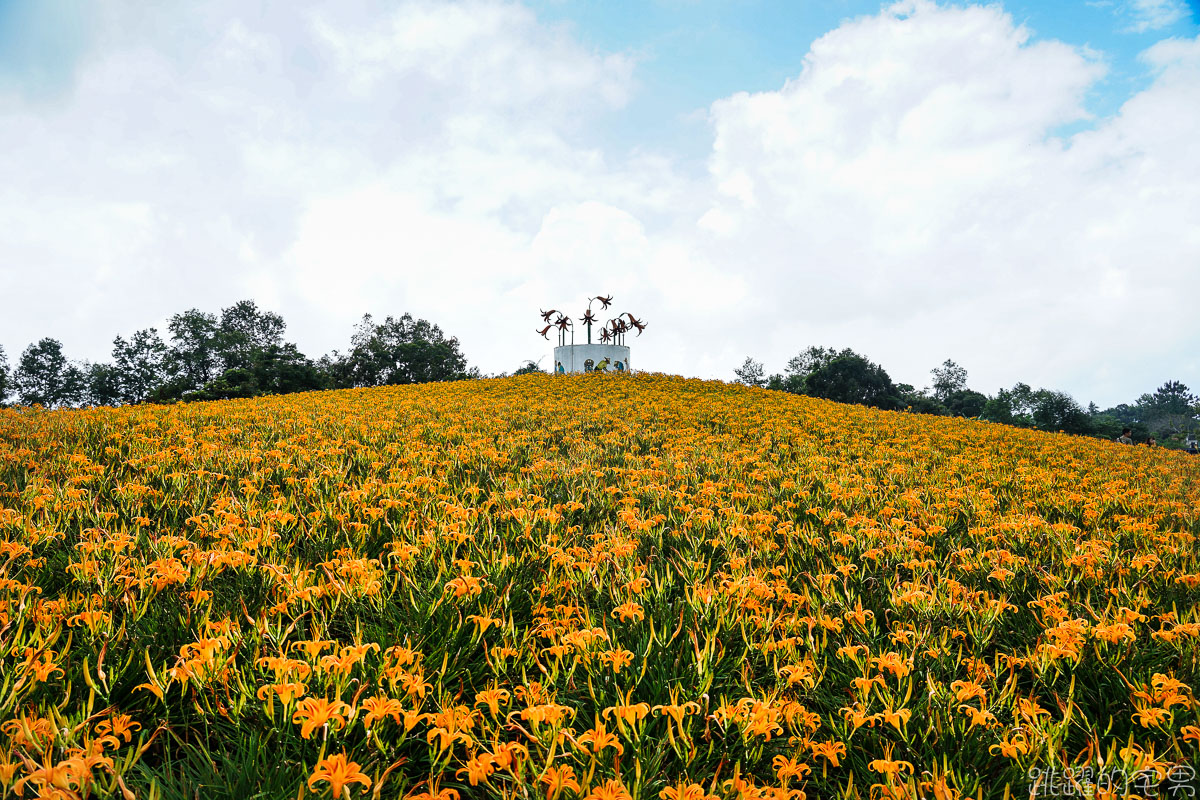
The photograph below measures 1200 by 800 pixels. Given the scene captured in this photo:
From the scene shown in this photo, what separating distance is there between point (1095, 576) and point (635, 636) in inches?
113

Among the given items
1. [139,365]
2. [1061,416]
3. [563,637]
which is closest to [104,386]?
[139,365]

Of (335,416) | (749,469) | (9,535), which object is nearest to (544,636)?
(9,535)

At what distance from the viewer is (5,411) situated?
7.72 m

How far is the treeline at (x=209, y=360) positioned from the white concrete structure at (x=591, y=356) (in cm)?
1714

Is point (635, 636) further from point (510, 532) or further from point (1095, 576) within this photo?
point (1095, 576)

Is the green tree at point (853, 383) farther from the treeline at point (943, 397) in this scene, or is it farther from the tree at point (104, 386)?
the tree at point (104, 386)

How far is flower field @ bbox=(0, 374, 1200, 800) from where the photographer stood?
1506mm

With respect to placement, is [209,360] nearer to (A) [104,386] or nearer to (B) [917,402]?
(A) [104,386]

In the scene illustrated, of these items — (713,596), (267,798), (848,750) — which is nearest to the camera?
(267,798)

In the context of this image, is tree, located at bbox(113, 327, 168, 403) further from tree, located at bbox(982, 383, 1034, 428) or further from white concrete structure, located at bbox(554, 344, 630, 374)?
tree, located at bbox(982, 383, 1034, 428)

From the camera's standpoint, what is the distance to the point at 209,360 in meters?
48.4

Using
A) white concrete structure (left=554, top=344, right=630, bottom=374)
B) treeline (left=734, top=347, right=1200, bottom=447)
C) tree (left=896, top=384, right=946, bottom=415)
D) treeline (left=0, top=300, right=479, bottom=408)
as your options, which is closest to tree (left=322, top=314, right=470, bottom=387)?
treeline (left=0, top=300, right=479, bottom=408)

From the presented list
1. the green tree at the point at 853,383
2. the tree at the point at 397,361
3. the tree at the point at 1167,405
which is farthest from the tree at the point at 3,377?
the tree at the point at 1167,405

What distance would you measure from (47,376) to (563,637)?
74.4 metres
